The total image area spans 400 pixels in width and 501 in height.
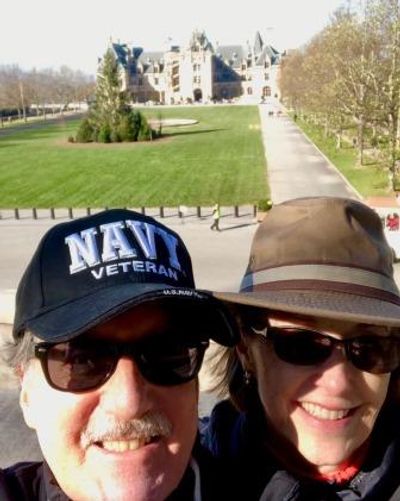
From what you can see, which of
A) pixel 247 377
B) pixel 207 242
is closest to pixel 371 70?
pixel 207 242

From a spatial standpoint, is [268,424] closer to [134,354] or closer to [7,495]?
[134,354]

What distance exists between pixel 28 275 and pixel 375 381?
1177 millimetres

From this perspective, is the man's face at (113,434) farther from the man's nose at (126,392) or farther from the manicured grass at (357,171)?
the manicured grass at (357,171)

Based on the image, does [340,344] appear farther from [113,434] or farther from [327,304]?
[113,434]

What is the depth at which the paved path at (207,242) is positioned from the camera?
5.02 m

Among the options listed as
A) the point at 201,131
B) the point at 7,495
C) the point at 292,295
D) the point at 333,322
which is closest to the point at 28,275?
the point at 7,495

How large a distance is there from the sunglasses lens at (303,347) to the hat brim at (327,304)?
0.12 m

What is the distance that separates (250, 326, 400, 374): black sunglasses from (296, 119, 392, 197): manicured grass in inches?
971

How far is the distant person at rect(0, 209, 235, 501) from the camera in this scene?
167 centimetres

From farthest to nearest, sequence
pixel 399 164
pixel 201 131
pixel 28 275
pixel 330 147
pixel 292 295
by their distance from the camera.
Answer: pixel 201 131 < pixel 330 147 < pixel 399 164 < pixel 292 295 < pixel 28 275

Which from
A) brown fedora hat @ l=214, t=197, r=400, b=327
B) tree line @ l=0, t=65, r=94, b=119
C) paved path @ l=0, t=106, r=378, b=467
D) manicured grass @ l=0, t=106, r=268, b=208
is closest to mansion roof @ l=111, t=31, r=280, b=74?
tree line @ l=0, t=65, r=94, b=119

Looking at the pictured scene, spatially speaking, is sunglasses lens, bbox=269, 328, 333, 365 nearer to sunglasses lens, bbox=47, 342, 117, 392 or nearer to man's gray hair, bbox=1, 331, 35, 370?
sunglasses lens, bbox=47, 342, 117, 392

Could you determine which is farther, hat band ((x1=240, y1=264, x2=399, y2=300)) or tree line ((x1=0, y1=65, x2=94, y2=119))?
tree line ((x1=0, y1=65, x2=94, y2=119))

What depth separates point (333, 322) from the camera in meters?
2.08
